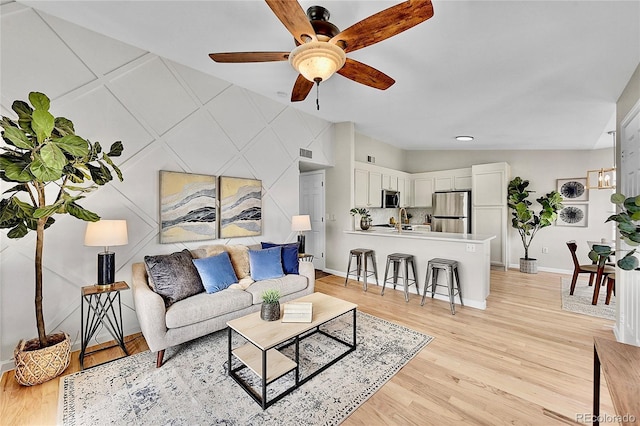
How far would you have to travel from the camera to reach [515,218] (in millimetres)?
5855

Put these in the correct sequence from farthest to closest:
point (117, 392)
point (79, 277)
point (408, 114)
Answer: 1. point (408, 114)
2. point (79, 277)
3. point (117, 392)

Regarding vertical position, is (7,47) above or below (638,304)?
above

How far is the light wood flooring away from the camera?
5.93 ft

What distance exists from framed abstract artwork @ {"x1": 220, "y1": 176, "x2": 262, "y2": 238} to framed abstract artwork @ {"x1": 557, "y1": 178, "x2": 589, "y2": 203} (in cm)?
618

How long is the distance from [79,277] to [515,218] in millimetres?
7355

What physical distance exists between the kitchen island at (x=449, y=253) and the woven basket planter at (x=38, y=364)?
3879mm

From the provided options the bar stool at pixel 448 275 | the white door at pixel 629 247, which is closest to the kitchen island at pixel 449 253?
the bar stool at pixel 448 275

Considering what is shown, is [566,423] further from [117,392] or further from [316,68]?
[117,392]

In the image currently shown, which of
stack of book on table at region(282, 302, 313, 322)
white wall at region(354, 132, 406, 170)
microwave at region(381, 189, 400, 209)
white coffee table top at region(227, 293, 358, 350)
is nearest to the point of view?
white coffee table top at region(227, 293, 358, 350)

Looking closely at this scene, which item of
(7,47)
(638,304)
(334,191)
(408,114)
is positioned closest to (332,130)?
(334,191)

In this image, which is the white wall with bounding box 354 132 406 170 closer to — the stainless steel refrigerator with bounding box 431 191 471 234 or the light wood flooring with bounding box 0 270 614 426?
the stainless steel refrigerator with bounding box 431 191 471 234

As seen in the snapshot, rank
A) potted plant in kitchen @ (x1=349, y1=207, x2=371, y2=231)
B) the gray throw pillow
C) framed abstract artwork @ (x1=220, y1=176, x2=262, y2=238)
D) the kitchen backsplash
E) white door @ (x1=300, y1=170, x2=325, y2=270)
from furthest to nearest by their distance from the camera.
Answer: the kitchen backsplash
white door @ (x1=300, y1=170, x2=325, y2=270)
potted plant in kitchen @ (x1=349, y1=207, x2=371, y2=231)
framed abstract artwork @ (x1=220, y1=176, x2=262, y2=238)
the gray throw pillow

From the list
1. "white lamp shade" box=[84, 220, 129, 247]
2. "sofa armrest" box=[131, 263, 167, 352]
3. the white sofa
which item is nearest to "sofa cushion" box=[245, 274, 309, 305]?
the white sofa

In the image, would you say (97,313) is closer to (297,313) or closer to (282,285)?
(282,285)
